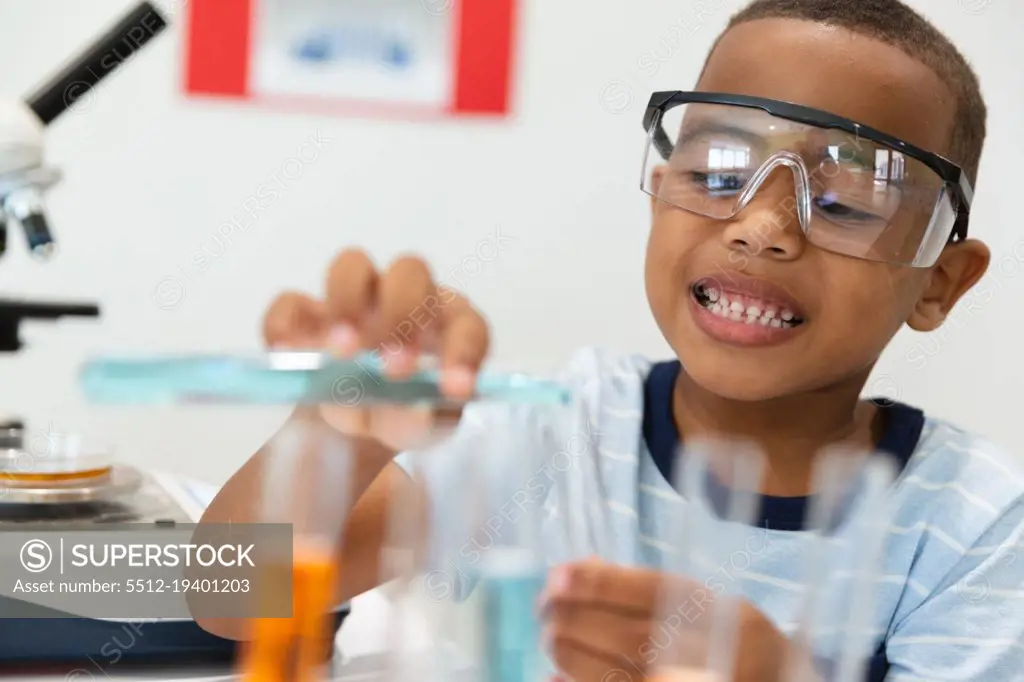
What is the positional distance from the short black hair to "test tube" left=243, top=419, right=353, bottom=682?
503 millimetres

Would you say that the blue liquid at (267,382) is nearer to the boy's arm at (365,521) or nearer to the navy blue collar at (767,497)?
the boy's arm at (365,521)

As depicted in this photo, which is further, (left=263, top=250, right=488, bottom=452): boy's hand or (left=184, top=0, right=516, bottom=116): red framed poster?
(left=184, top=0, right=516, bottom=116): red framed poster

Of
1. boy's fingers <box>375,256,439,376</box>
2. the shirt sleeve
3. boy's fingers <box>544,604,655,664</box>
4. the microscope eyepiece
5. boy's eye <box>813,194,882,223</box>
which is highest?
boy's eye <box>813,194,882,223</box>

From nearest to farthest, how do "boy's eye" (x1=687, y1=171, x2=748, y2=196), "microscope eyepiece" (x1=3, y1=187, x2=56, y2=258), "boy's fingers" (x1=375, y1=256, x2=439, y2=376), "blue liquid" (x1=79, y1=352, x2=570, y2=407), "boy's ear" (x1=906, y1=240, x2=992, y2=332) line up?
"blue liquid" (x1=79, y1=352, x2=570, y2=407) < "boy's fingers" (x1=375, y1=256, x2=439, y2=376) < "microscope eyepiece" (x1=3, y1=187, x2=56, y2=258) < "boy's eye" (x1=687, y1=171, x2=748, y2=196) < "boy's ear" (x1=906, y1=240, x2=992, y2=332)

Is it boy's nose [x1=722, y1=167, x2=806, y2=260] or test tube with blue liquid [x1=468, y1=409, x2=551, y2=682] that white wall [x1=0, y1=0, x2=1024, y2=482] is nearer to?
boy's nose [x1=722, y1=167, x2=806, y2=260]

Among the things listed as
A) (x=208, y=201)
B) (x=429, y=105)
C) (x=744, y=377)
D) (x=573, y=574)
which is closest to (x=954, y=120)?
(x=744, y=377)

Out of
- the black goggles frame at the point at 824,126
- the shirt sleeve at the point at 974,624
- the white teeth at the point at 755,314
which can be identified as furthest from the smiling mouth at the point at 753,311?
the shirt sleeve at the point at 974,624

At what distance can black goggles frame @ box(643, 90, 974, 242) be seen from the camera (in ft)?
2.41

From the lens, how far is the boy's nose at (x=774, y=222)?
0.74 metres

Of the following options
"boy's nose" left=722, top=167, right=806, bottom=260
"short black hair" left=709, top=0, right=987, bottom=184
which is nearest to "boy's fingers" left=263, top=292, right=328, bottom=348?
"boy's nose" left=722, top=167, right=806, bottom=260

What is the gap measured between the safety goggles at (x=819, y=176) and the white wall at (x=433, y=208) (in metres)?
0.50

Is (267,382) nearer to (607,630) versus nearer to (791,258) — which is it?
(607,630)

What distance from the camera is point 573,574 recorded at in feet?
1.72

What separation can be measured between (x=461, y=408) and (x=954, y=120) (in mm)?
540
